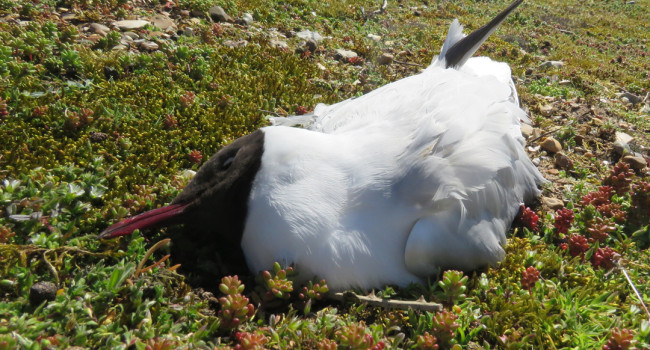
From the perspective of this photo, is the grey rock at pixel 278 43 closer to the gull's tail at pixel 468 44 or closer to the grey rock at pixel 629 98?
the gull's tail at pixel 468 44

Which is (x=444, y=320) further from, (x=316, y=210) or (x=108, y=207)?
(x=108, y=207)

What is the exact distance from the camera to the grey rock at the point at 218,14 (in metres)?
6.60

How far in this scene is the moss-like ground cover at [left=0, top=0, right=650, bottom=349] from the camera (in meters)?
2.40

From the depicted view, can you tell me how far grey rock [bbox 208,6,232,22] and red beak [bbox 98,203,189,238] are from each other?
14.9ft

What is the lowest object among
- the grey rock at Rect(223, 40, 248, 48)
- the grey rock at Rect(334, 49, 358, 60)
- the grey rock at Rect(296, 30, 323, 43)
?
the grey rock at Rect(334, 49, 358, 60)

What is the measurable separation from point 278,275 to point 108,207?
55.3 inches

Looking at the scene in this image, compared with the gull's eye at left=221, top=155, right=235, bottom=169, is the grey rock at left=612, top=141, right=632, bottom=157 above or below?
below

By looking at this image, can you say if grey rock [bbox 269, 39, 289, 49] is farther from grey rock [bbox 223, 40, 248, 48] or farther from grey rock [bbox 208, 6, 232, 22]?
grey rock [bbox 208, 6, 232, 22]

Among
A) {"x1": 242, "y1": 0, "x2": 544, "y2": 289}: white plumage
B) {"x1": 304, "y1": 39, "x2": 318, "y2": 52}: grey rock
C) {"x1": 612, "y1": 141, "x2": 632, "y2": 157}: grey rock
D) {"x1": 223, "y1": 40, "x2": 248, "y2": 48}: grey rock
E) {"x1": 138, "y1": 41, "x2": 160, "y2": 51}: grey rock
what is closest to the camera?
{"x1": 242, "y1": 0, "x2": 544, "y2": 289}: white plumage

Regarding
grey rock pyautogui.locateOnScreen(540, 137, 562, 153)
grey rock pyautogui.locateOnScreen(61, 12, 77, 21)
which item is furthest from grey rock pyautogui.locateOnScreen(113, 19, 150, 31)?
grey rock pyautogui.locateOnScreen(540, 137, 562, 153)

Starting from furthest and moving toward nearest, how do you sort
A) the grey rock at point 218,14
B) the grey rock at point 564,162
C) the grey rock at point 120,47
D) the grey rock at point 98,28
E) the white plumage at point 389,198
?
1. the grey rock at point 218,14
2. the grey rock at point 98,28
3. the grey rock at point 120,47
4. the grey rock at point 564,162
5. the white plumage at point 389,198

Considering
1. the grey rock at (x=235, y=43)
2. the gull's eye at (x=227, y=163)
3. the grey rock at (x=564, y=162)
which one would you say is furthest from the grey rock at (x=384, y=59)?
the gull's eye at (x=227, y=163)

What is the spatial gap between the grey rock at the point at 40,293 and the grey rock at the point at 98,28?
3.85 m

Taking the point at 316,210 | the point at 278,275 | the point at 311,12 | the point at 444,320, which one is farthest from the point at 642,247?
the point at 311,12
